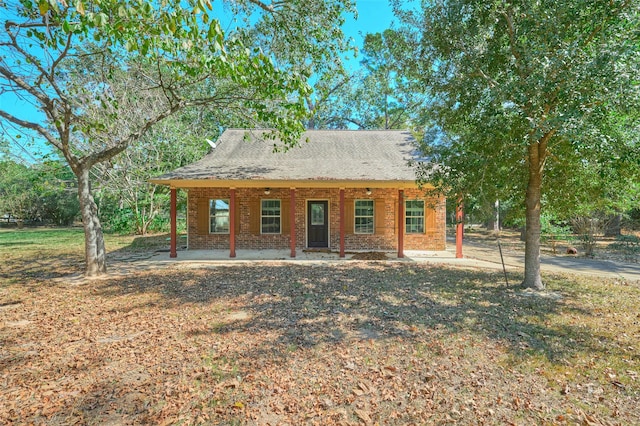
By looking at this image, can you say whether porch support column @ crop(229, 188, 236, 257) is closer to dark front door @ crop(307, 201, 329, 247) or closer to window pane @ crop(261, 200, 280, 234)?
window pane @ crop(261, 200, 280, 234)

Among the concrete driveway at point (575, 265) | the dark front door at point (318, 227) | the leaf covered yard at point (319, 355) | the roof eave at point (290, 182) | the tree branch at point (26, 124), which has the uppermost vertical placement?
the tree branch at point (26, 124)

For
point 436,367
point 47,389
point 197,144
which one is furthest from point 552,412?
point 197,144

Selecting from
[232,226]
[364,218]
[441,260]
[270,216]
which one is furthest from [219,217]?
[441,260]

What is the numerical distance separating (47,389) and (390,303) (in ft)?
15.2

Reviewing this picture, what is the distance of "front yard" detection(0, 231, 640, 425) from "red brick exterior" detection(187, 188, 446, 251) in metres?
5.37

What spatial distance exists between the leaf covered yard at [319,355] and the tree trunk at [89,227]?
124 cm

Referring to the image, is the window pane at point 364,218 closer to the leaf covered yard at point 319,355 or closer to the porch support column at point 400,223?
the porch support column at point 400,223

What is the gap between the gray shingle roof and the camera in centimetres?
1046

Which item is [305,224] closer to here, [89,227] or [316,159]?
[316,159]

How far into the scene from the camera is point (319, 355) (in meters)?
3.76

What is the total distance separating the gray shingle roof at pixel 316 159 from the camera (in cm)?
1046

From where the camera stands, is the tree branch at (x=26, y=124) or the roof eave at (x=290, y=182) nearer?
the tree branch at (x=26, y=124)

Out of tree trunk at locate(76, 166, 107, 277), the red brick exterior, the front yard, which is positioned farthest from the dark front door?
tree trunk at locate(76, 166, 107, 277)

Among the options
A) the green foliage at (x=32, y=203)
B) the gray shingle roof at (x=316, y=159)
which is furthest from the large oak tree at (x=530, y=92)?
the green foliage at (x=32, y=203)
